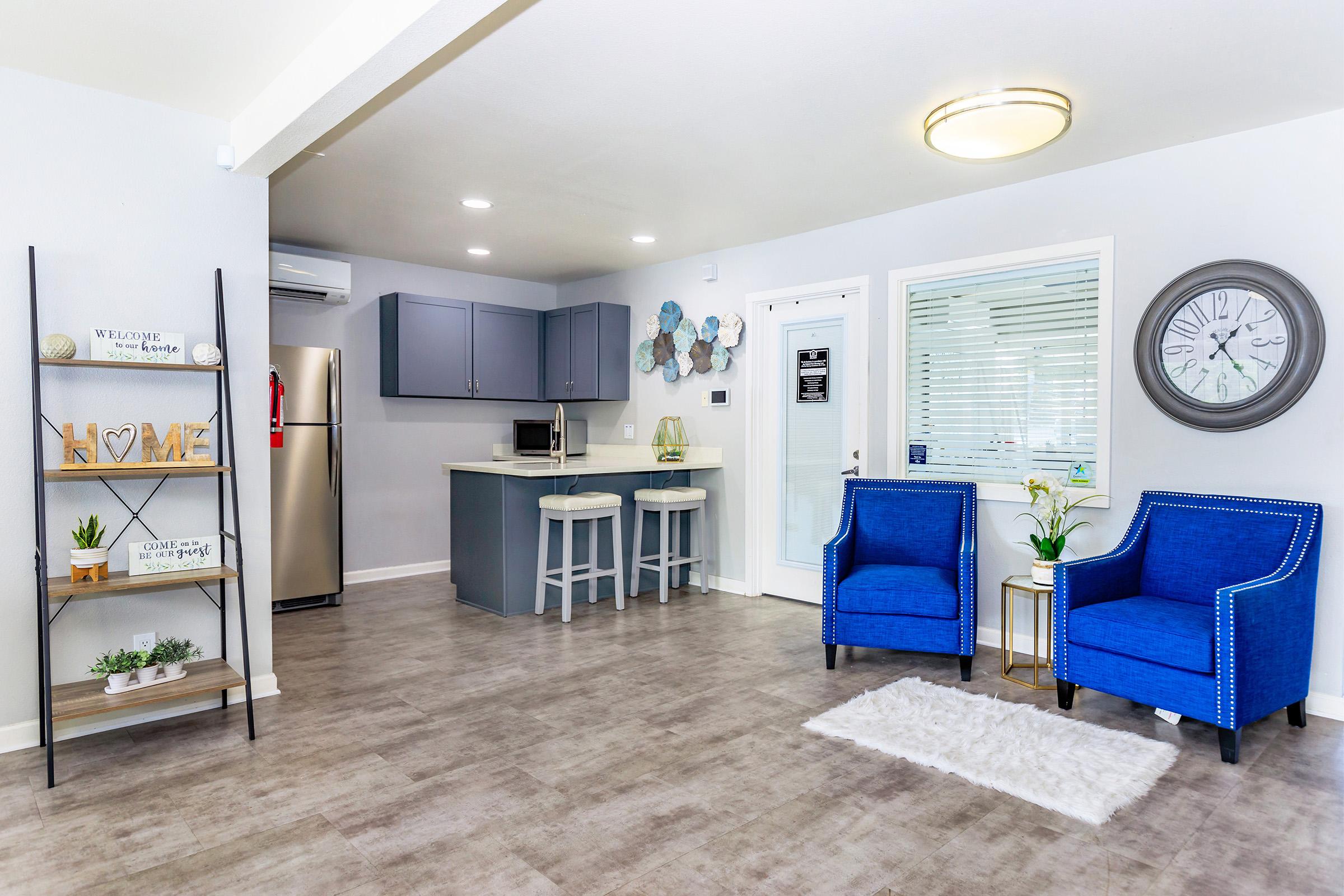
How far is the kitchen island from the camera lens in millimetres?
4809

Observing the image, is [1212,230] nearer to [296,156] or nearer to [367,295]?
[296,156]

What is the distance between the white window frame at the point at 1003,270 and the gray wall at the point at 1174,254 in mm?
39

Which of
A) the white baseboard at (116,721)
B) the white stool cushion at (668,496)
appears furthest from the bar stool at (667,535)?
the white baseboard at (116,721)

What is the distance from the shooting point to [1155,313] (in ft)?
11.6

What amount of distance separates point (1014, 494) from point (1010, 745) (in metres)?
1.57

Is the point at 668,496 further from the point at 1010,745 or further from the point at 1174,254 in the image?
the point at 1174,254

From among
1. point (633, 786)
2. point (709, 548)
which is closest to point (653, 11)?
point (633, 786)

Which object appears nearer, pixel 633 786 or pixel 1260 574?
pixel 633 786

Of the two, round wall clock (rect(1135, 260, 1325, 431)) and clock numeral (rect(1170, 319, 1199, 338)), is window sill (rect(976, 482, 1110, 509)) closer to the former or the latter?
round wall clock (rect(1135, 260, 1325, 431))

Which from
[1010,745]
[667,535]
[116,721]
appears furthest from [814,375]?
[116,721]

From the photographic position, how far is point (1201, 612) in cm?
305

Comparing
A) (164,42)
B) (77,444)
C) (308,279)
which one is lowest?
(77,444)

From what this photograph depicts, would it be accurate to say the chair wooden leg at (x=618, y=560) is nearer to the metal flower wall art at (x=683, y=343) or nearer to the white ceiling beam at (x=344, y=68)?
the metal flower wall art at (x=683, y=343)

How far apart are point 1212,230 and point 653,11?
8.70 ft
